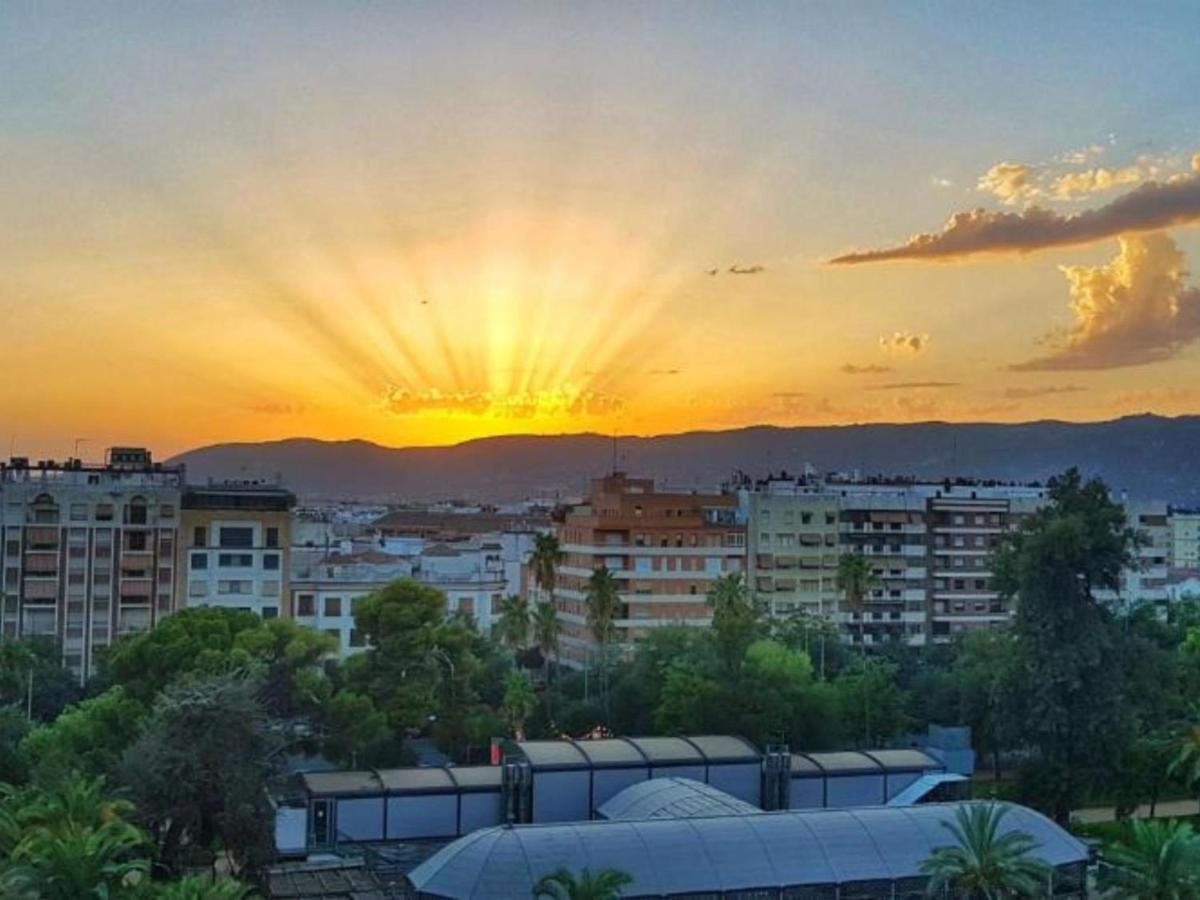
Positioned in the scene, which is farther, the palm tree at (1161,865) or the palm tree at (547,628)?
the palm tree at (547,628)

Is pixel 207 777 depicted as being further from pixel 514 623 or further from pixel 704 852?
pixel 514 623

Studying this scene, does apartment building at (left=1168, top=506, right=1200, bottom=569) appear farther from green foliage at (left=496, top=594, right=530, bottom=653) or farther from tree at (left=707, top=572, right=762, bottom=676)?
green foliage at (left=496, top=594, right=530, bottom=653)

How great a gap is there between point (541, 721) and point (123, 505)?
32.5m

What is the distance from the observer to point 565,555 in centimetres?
9719

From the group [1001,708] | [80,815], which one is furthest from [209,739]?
[1001,708]

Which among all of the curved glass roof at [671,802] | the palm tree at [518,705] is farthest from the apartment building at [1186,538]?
the curved glass roof at [671,802]

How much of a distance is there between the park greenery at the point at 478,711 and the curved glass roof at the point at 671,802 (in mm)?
9117

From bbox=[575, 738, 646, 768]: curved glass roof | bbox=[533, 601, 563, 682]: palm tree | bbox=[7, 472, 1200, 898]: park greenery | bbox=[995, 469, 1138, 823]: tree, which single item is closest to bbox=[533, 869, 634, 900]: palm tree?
bbox=[7, 472, 1200, 898]: park greenery

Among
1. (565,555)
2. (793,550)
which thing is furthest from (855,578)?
(565,555)

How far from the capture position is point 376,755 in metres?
49.2

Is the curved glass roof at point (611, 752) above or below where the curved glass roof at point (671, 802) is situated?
above

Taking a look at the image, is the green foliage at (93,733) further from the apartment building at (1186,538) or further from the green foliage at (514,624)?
the apartment building at (1186,538)

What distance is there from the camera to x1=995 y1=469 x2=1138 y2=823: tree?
49.2 m

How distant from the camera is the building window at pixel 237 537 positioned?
84000 mm
